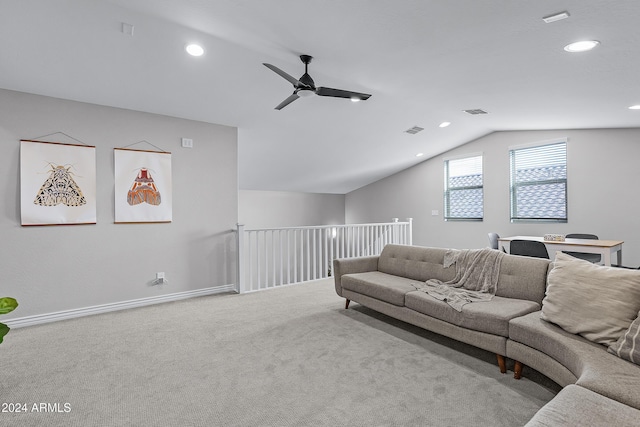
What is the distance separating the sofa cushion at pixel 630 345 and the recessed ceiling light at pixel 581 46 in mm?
1973

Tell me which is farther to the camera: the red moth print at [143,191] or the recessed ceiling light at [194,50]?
the red moth print at [143,191]

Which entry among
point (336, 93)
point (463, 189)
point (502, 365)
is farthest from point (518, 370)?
point (463, 189)

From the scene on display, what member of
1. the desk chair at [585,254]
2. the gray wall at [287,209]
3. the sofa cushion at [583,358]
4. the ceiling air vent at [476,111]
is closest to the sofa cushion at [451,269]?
the sofa cushion at [583,358]

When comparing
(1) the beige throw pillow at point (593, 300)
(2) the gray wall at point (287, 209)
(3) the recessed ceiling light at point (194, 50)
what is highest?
(3) the recessed ceiling light at point (194, 50)

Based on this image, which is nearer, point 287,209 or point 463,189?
point 463,189

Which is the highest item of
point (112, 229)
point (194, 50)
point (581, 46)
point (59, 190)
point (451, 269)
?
point (194, 50)

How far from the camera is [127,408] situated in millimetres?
2000

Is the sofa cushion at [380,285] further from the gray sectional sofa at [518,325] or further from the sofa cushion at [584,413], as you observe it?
the sofa cushion at [584,413]

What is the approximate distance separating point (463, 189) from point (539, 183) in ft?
4.55

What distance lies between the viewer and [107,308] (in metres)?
3.91

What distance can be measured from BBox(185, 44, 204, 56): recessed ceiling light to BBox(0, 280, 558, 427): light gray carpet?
2713mm

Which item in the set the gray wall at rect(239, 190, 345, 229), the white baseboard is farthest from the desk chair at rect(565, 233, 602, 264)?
the gray wall at rect(239, 190, 345, 229)

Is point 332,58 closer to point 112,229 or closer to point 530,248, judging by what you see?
point 112,229

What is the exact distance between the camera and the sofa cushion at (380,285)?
3199 mm
